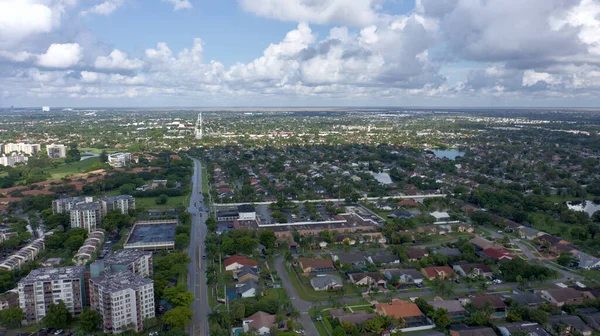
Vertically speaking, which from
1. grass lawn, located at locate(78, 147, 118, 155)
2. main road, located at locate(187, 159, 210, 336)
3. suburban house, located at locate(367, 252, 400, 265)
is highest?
grass lawn, located at locate(78, 147, 118, 155)

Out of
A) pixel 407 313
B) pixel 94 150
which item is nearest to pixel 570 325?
pixel 407 313

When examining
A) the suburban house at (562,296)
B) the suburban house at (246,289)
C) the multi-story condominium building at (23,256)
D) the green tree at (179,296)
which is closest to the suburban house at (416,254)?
the suburban house at (562,296)

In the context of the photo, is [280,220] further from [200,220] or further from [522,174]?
[522,174]

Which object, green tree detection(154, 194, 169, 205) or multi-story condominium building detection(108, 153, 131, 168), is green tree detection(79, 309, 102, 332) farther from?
multi-story condominium building detection(108, 153, 131, 168)

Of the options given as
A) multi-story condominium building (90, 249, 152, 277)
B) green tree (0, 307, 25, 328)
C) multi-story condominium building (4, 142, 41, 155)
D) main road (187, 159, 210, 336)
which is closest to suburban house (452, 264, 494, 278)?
main road (187, 159, 210, 336)

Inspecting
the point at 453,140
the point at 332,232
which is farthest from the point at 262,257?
the point at 453,140

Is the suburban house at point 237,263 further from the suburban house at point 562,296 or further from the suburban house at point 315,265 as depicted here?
the suburban house at point 562,296
